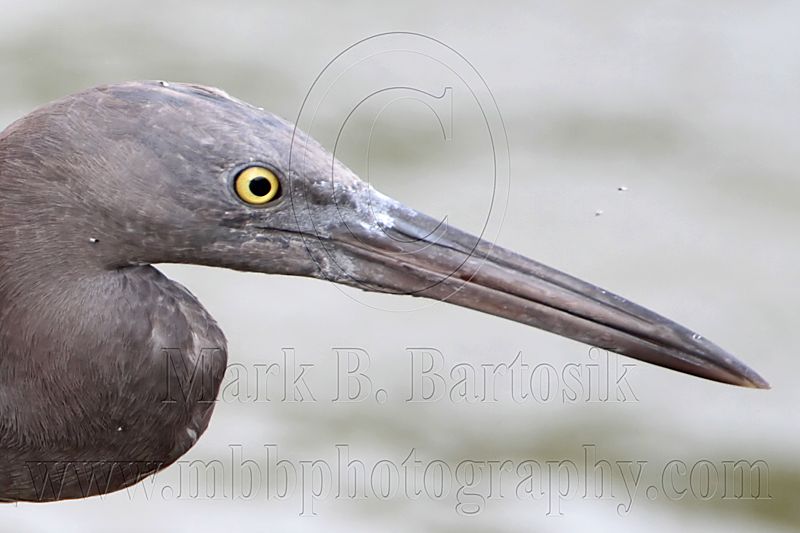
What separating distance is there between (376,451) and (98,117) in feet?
10.5

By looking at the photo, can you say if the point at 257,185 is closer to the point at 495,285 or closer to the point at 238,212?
the point at 238,212

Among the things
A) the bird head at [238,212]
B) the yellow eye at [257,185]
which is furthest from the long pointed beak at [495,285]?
the yellow eye at [257,185]

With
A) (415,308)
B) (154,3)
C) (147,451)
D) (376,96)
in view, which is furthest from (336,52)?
(147,451)

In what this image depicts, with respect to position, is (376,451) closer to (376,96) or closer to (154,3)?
(376,96)

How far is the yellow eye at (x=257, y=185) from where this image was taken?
10.6ft

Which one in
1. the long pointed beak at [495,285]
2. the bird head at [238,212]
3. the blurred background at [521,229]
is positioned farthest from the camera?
the blurred background at [521,229]

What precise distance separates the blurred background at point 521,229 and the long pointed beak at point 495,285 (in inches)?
97.9

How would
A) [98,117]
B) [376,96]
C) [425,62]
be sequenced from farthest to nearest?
[376,96], [425,62], [98,117]

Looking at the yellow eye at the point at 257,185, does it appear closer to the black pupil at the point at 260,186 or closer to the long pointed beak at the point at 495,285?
the black pupil at the point at 260,186

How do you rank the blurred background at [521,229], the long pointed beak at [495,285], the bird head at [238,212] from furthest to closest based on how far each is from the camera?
1. the blurred background at [521,229]
2. the long pointed beak at [495,285]
3. the bird head at [238,212]

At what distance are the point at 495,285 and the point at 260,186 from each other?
1.98ft

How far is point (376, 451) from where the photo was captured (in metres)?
6.18

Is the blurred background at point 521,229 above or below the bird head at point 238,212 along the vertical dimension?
above

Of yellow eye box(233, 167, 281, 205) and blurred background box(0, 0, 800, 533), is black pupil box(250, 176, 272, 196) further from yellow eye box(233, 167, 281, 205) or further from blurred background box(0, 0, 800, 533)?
blurred background box(0, 0, 800, 533)
